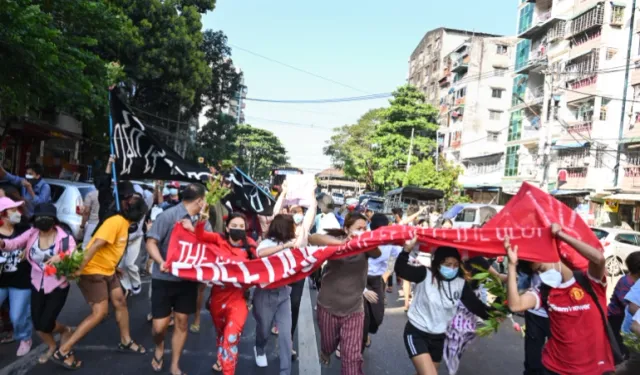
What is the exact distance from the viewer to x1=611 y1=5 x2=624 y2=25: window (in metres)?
27.6

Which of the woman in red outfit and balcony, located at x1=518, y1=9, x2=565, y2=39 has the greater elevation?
balcony, located at x1=518, y1=9, x2=565, y2=39

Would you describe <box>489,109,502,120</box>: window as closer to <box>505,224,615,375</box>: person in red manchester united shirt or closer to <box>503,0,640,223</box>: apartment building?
<box>503,0,640,223</box>: apartment building

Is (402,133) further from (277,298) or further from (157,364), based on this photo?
(157,364)

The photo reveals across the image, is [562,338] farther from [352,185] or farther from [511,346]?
[352,185]

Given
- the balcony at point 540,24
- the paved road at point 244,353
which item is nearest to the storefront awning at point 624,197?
Answer: the balcony at point 540,24

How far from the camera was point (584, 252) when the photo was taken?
130 inches

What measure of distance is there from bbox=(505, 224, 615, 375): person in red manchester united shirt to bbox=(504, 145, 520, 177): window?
3495 centimetres

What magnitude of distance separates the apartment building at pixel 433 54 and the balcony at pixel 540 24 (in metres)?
22.2

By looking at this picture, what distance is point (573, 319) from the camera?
354 cm

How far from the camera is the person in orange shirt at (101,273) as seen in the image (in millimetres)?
5009

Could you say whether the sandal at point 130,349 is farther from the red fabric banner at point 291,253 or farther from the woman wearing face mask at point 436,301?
the woman wearing face mask at point 436,301

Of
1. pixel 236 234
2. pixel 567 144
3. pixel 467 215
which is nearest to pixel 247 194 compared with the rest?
pixel 236 234

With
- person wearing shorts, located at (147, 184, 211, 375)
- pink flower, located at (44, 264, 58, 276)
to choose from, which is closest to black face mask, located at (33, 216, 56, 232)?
pink flower, located at (44, 264, 58, 276)

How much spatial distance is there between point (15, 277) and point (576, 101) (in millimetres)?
30385
